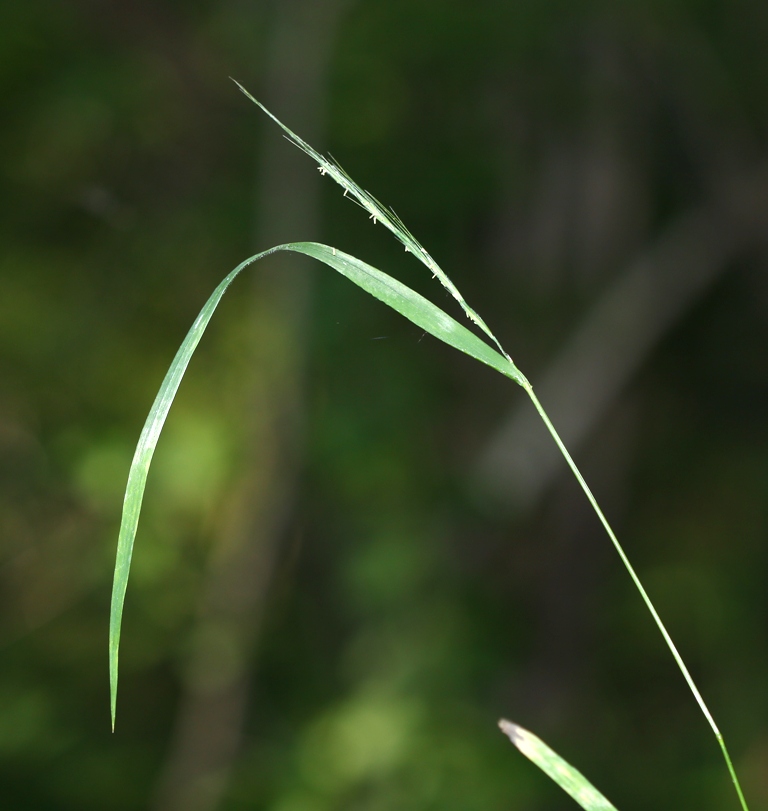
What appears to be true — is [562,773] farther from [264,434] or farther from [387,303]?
[264,434]

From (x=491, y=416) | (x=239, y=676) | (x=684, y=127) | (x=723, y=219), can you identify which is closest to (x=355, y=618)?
(x=239, y=676)

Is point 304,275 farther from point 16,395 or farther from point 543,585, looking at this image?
point 543,585

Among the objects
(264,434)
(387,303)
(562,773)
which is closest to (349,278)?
(387,303)

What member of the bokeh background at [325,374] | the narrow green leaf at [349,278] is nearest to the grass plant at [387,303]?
the narrow green leaf at [349,278]

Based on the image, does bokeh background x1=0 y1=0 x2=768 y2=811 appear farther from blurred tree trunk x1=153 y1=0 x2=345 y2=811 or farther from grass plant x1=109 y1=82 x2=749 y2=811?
grass plant x1=109 y1=82 x2=749 y2=811

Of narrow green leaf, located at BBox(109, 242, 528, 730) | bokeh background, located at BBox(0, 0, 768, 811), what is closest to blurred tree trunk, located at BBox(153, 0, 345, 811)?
bokeh background, located at BBox(0, 0, 768, 811)

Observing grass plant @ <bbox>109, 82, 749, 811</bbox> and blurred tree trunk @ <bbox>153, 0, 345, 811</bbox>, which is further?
blurred tree trunk @ <bbox>153, 0, 345, 811</bbox>
